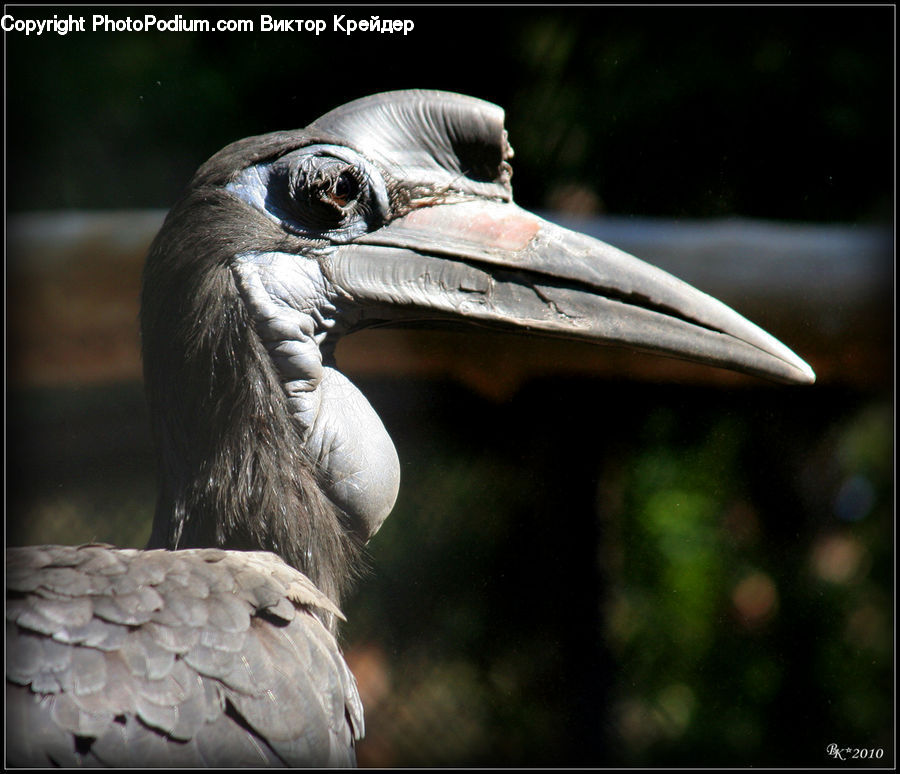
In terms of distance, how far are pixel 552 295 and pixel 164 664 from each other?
611 millimetres

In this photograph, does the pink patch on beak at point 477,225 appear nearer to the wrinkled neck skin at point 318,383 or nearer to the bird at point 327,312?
the bird at point 327,312

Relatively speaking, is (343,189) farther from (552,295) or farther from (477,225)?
(552,295)

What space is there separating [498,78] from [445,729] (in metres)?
1.49

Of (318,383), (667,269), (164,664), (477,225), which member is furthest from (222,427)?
(667,269)

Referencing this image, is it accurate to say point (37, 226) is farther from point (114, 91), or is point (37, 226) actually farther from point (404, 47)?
point (404, 47)

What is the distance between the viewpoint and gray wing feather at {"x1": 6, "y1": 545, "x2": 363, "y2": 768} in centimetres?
83

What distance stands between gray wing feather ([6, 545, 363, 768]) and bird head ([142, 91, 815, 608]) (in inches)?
5.2

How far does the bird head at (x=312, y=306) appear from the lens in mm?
1054

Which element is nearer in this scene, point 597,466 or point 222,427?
point 222,427

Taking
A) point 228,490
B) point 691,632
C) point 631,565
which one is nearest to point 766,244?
point 631,565

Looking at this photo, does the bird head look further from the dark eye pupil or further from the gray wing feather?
the gray wing feather

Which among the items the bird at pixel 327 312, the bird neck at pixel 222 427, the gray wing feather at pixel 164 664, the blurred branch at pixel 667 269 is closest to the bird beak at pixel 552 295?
the bird at pixel 327 312

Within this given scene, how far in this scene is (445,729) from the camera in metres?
2.07

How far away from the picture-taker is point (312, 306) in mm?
1074
